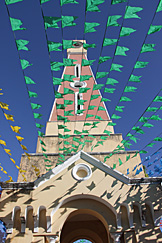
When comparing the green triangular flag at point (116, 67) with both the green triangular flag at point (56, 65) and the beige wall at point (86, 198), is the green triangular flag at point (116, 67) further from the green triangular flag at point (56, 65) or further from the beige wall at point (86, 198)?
the beige wall at point (86, 198)

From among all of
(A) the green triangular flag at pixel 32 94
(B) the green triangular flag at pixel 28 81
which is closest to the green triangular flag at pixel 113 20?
(B) the green triangular flag at pixel 28 81

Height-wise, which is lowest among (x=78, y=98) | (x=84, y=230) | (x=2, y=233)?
(x=84, y=230)

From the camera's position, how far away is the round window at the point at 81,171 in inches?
308

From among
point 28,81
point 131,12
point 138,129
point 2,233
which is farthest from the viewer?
point 138,129

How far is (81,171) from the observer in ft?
26.4

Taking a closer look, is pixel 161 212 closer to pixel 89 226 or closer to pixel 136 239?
pixel 136 239

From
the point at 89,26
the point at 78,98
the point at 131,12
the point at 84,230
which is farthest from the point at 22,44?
the point at 78,98

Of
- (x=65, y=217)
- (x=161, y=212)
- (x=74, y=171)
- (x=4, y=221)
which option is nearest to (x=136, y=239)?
(x=161, y=212)

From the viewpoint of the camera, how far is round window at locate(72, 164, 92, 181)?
7.82 meters

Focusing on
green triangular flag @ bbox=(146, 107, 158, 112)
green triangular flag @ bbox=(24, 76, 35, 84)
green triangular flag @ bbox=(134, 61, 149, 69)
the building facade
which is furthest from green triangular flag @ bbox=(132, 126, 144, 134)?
green triangular flag @ bbox=(24, 76, 35, 84)

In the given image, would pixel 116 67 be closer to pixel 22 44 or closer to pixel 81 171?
pixel 22 44

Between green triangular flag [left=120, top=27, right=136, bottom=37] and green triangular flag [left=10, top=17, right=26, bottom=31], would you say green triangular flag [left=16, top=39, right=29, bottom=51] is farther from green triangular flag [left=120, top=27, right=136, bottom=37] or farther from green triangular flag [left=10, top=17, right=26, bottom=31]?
green triangular flag [left=120, top=27, right=136, bottom=37]

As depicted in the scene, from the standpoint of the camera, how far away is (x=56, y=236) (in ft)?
22.5

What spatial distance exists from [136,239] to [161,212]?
129 cm
